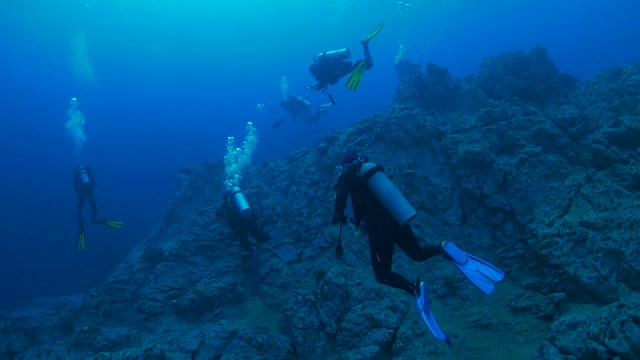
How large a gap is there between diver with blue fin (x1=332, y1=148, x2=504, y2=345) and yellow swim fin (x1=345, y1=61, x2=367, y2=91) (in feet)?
14.4

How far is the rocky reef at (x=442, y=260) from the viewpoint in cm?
517

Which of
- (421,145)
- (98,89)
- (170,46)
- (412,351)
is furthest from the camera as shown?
(170,46)

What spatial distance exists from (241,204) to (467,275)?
5633 millimetres

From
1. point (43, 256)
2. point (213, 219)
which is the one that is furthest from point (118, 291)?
point (43, 256)

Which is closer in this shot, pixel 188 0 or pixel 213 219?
pixel 213 219

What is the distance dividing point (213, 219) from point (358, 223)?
681 centimetres

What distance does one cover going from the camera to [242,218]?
28.3ft

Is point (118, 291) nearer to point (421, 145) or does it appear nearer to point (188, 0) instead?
point (421, 145)

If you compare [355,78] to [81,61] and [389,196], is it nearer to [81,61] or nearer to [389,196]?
[389,196]

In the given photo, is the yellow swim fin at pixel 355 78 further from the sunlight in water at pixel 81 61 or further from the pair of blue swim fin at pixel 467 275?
the sunlight in water at pixel 81 61

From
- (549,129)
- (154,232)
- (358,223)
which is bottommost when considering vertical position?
(358,223)

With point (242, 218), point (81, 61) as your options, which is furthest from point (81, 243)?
point (81, 61)

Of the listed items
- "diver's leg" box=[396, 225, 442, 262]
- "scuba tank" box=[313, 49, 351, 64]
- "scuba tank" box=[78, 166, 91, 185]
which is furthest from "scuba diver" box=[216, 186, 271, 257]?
"scuba tank" box=[78, 166, 91, 185]

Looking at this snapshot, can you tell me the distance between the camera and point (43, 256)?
28.2 meters
